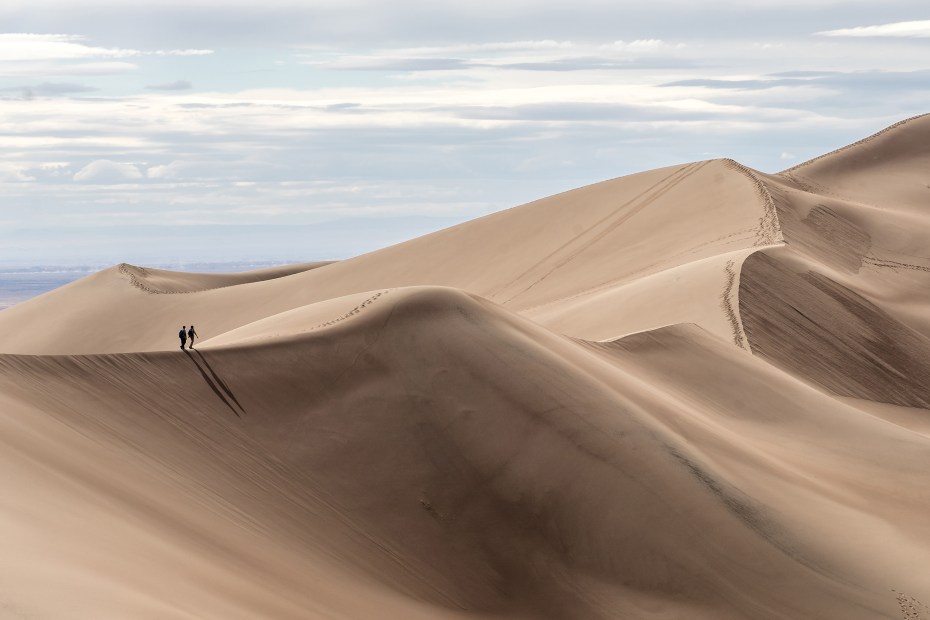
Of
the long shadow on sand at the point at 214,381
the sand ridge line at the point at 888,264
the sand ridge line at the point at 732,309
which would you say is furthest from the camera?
the sand ridge line at the point at 888,264

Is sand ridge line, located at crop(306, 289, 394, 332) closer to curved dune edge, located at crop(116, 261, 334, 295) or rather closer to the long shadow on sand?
the long shadow on sand

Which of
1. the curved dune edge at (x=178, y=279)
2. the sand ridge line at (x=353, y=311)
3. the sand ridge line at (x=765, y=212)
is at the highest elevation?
the sand ridge line at (x=765, y=212)

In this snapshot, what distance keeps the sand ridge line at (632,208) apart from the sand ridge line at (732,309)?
13454 mm

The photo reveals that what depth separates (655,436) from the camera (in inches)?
739

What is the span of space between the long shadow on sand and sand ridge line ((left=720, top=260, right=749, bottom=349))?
1495 centimetres

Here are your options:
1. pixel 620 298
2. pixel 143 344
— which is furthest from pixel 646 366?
pixel 143 344

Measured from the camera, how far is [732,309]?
31391 millimetres

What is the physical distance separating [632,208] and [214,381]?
117 ft

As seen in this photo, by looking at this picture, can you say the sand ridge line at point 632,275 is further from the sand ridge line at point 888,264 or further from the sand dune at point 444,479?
the sand dune at point 444,479

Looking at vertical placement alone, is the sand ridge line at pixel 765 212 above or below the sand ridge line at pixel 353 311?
above

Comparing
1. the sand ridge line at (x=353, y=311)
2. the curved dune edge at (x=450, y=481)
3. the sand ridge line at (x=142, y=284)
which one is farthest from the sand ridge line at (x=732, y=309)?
the sand ridge line at (x=142, y=284)

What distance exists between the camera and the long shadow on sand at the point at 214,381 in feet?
59.8

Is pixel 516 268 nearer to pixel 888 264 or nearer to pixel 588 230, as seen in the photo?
pixel 588 230

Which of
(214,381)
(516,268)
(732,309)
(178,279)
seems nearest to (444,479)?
(214,381)
